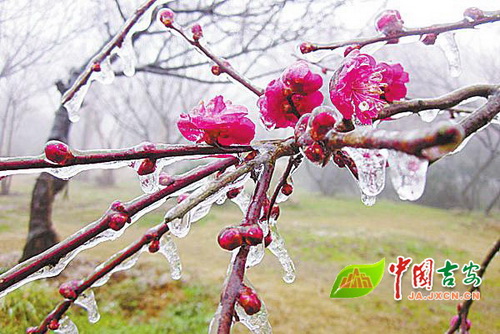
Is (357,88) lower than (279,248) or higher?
higher

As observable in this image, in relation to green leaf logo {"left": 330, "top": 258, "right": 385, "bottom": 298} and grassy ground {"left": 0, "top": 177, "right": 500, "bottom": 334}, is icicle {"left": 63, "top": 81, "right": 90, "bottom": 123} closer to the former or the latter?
green leaf logo {"left": 330, "top": 258, "right": 385, "bottom": 298}

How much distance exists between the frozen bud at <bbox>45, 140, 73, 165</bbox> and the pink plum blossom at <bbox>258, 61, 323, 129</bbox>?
16cm

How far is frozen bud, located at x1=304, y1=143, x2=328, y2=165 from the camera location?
0.21 m

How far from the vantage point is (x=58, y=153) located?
22 centimetres

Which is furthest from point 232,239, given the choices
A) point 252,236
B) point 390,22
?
point 390,22

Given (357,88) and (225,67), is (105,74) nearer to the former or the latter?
(225,67)

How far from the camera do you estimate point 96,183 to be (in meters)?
7.77

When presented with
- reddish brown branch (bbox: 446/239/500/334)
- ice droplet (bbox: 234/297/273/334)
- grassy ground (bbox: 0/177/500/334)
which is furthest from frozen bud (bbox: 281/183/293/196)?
grassy ground (bbox: 0/177/500/334)

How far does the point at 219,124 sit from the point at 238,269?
4.6 inches

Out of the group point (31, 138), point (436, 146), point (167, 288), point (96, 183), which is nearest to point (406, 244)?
point (167, 288)

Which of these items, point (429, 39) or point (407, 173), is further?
point (429, 39)

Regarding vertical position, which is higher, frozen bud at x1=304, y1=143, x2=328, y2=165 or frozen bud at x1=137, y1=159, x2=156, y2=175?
frozen bud at x1=304, y1=143, x2=328, y2=165

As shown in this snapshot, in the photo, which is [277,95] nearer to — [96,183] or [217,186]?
[217,186]

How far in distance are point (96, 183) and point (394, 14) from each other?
794 cm
